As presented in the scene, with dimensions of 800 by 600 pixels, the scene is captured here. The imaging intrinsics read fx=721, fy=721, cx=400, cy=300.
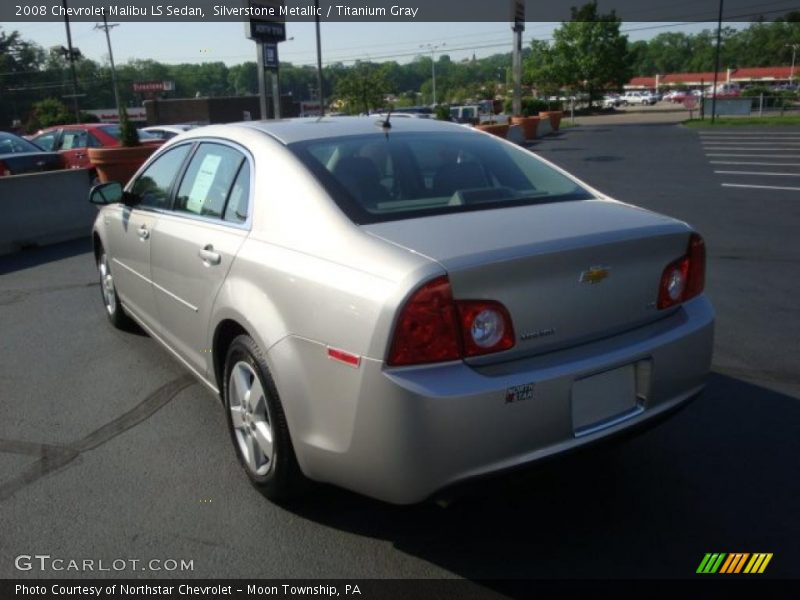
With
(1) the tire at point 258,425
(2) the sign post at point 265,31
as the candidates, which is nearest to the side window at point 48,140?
(2) the sign post at point 265,31

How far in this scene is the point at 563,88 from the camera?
7000 cm

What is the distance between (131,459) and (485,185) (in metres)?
2.22

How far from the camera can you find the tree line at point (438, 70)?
6600 centimetres

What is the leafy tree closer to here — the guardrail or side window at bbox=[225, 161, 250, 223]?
the guardrail

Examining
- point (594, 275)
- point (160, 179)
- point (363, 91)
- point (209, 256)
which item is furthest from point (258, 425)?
point (363, 91)

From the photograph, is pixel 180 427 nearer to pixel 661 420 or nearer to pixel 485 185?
pixel 485 185

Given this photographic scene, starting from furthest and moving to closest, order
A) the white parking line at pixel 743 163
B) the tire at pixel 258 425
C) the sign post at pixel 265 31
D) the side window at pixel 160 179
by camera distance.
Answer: the sign post at pixel 265 31 → the white parking line at pixel 743 163 → the side window at pixel 160 179 → the tire at pixel 258 425

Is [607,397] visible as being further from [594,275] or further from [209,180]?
[209,180]

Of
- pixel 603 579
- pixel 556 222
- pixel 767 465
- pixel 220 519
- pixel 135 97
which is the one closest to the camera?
pixel 603 579

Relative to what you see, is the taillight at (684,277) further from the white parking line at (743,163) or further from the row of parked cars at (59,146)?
the white parking line at (743,163)

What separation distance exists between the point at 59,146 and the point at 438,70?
154406 millimetres

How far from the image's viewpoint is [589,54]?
66.2m

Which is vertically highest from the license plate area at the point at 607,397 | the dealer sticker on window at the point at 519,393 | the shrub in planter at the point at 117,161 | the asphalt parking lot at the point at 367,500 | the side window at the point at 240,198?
the side window at the point at 240,198

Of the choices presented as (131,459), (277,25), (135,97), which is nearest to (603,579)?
(131,459)
